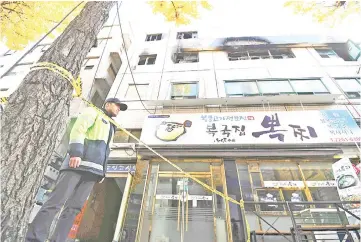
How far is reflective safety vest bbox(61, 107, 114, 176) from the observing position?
299 cm

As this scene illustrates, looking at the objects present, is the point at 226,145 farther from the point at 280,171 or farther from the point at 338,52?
the point at 338,52

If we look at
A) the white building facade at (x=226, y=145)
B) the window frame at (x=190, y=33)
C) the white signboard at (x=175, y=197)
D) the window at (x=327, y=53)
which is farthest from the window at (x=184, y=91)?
the window at (x=327, y=53)

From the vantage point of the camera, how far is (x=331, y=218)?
600 centimetres

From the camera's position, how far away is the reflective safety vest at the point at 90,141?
9.80 ft

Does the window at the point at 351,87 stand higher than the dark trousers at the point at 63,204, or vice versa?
the window at the point at 351,87

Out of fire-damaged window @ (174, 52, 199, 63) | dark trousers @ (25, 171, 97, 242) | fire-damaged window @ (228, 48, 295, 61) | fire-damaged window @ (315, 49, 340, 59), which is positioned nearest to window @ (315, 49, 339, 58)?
fire-damaged window @ (315, 49, 340, 59)

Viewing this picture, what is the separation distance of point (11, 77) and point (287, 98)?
1740cm

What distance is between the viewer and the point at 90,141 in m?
3.39

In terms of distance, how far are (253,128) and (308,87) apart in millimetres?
4452

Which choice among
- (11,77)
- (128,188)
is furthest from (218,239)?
(11,77)

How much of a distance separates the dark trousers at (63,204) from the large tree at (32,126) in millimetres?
1392

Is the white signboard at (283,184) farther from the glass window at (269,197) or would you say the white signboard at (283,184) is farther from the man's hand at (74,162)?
the man's hand at (74,162)

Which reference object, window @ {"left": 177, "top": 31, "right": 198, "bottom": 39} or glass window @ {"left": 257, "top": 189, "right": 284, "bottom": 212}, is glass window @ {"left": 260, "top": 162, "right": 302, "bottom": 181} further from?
window @ {"left": 177, "top": 31, "right": 198, "bottom": 39}

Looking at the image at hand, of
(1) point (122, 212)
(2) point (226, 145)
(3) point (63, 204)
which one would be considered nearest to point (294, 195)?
(2) point (226, 145)
